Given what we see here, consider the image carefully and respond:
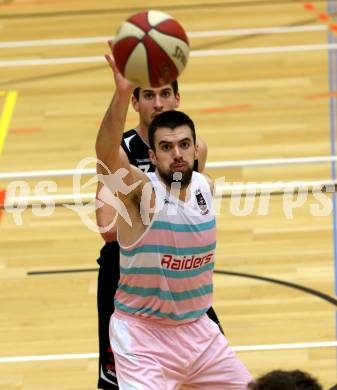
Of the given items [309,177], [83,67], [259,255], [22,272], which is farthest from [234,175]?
[83,67]

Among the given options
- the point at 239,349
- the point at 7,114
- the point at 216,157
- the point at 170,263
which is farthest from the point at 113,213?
the point at 7,114

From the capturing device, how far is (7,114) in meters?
14.1

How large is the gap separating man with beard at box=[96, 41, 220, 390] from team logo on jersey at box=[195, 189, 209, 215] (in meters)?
0.52

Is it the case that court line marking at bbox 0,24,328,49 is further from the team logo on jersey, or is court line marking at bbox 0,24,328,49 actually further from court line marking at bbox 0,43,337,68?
the team logo on jersey

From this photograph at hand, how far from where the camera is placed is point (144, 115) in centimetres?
757

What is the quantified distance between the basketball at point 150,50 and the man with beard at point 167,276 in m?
0.49

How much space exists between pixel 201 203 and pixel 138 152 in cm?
76

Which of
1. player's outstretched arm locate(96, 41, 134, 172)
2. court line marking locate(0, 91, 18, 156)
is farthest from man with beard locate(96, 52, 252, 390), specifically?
court line marking locate(0, 91, 18, 156)

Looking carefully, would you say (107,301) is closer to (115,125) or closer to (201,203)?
(201,203)

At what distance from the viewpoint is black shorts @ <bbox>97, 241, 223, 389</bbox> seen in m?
7.73

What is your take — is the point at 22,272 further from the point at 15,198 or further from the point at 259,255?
the point at 259,255

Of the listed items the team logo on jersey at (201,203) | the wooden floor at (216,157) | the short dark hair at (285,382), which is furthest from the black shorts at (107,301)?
the short dark hair at (285,382)

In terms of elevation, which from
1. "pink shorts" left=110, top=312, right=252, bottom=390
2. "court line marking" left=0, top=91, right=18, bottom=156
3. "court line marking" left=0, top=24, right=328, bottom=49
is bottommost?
"pink shorts" left=110, top=312, right=252, bottom=390

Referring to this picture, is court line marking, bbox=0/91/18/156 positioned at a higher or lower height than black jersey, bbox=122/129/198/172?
higher
